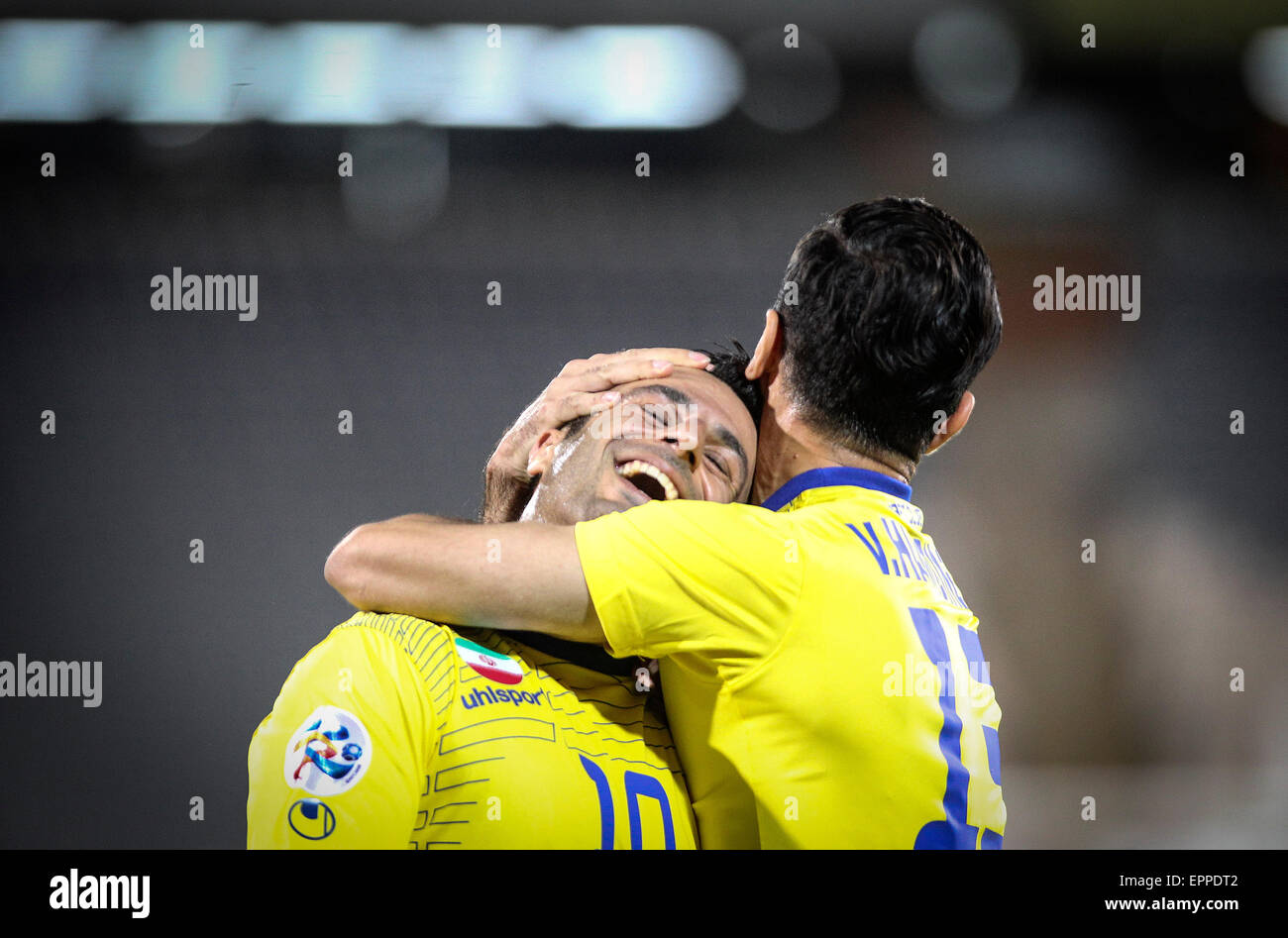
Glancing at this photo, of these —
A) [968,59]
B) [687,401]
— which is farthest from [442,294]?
[687,401]

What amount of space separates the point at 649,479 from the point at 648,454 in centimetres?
6

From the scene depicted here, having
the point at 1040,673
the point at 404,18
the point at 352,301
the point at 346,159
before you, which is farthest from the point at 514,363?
the point at 1040,673

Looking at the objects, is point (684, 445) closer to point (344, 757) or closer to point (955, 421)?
point (955, 421)

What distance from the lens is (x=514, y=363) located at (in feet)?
19.1

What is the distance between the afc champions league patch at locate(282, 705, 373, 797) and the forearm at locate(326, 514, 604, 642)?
0.19 meters

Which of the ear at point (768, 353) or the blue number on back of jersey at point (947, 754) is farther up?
the ear at point (768, 353)

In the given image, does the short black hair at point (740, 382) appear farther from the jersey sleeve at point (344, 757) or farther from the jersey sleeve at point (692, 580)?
the jersey sleeve at point (344, 757)

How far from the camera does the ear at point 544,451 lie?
1.72 meters

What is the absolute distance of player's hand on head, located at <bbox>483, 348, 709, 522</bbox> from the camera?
→ 5.64 feet

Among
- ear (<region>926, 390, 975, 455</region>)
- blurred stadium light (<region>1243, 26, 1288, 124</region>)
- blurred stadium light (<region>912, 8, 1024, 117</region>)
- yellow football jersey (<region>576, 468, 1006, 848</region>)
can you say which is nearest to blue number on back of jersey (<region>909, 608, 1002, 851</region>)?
yellow football jersey (<region>576, 468, 1006, 848</region>)

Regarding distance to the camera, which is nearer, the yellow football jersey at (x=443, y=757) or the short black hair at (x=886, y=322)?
the yellow football jersey at (x=443, y=757)

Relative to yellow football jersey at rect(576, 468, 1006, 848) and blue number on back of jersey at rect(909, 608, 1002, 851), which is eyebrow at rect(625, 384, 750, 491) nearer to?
yellow football jersey at rect(576, 468, 1006, 848)

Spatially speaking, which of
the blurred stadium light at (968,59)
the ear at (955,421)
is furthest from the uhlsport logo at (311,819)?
the blurred stadium light at (968,59)

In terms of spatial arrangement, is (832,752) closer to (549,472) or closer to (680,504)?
(680,504)
